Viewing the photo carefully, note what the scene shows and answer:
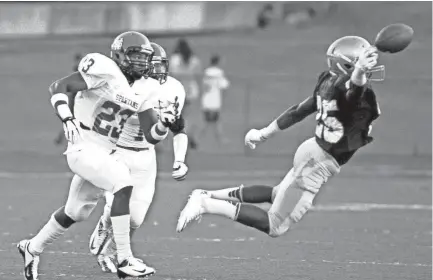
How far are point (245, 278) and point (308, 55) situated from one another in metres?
17.8

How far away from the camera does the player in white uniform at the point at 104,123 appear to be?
7.40 metres

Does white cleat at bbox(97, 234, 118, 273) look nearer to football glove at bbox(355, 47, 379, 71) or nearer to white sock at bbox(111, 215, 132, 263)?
white sock at bbox(111, 215, 132, 263)

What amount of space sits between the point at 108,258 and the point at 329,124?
6.89 ft

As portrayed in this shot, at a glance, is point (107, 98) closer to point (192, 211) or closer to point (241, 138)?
point (192, 211)

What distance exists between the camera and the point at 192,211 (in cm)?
754

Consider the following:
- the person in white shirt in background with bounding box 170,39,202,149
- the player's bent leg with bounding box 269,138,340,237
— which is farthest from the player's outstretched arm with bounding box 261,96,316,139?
the person in white shirt in background with bounding box 170,39,202,149

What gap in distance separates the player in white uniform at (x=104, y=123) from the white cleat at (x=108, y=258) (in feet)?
1.69

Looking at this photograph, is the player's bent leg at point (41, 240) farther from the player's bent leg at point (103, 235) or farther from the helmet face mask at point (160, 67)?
the helmet face mask at point (160, 67)

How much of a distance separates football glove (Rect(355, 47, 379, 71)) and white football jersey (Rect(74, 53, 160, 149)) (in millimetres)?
1731

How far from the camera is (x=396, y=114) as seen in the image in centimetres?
1995

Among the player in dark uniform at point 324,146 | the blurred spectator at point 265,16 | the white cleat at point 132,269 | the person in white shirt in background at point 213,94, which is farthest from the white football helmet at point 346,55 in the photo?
the blurred spectator at point 265,16

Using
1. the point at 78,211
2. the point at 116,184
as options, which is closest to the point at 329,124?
the point at 116,184

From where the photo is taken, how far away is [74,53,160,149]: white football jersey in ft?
25.3

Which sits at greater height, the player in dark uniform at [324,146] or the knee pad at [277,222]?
the player in dark uniform at [324,146]
